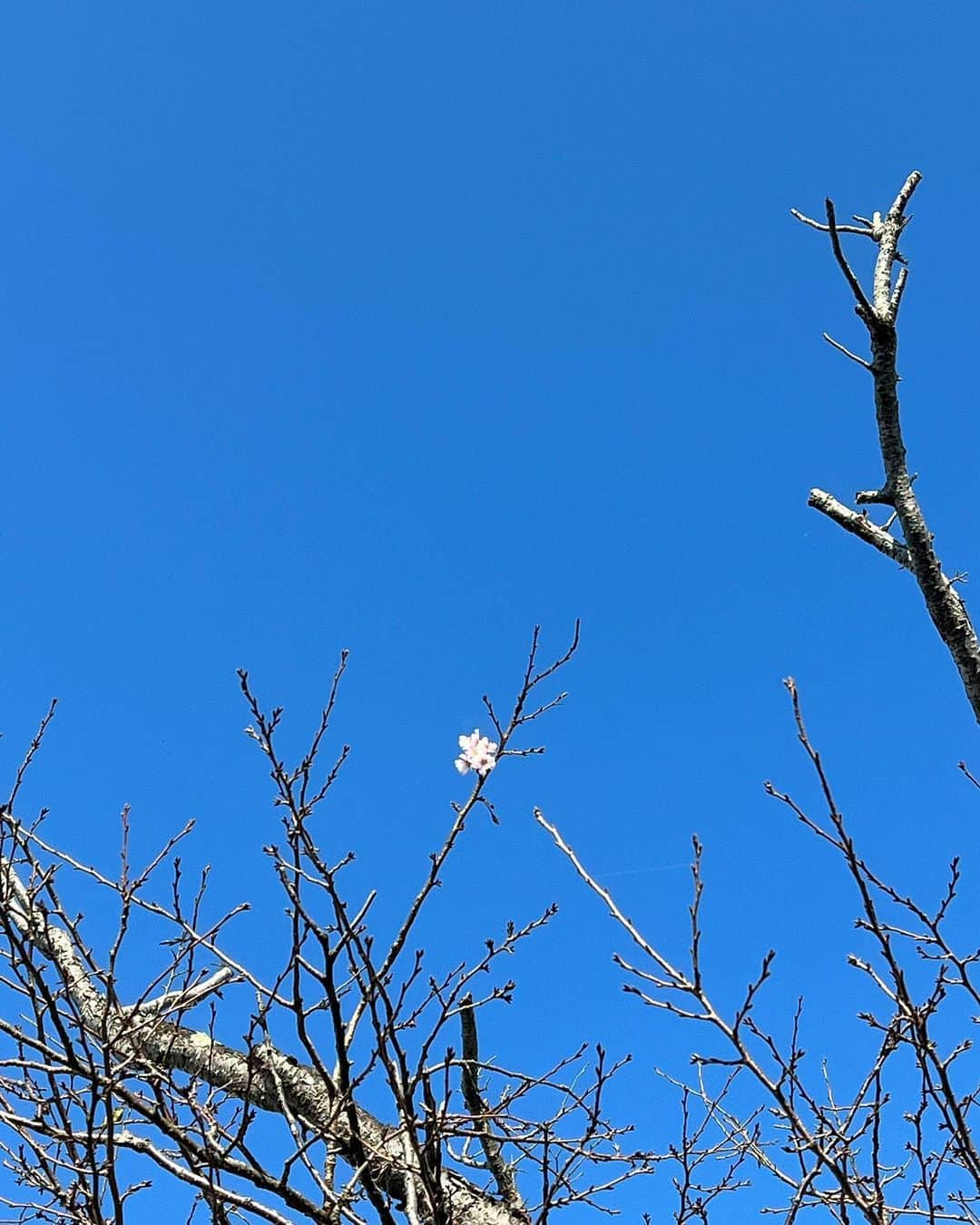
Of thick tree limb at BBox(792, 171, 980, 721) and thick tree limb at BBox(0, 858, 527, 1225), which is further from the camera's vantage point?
thick tree limb at BBox(792, 171, 980, 721)

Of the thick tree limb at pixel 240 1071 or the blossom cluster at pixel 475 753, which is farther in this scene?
the blossom cluster at pixel 475 753

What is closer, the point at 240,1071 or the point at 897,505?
the point at 897,505

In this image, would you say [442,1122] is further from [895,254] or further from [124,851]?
→ [895,254]

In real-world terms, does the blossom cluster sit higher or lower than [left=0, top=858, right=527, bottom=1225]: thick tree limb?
higher

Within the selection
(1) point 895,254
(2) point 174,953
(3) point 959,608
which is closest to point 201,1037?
(2) point 174,953

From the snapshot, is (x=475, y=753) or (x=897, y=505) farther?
(x=475, y=753)

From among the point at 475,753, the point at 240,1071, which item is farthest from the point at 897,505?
the point at 240,1071

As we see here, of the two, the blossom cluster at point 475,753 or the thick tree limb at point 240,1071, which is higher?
the blossom cluster at point 475,753

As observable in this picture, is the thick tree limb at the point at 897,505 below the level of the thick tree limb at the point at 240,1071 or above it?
above

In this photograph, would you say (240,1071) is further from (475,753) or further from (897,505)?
(897,505)

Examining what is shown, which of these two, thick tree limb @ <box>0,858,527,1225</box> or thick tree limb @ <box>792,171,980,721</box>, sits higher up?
thick tree limb @ <box>792,171,980,721</box>

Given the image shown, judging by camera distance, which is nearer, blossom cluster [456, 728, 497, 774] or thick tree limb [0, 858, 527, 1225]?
thick tree limb [0, 858, 527, 1225]

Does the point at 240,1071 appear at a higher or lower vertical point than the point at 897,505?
lower

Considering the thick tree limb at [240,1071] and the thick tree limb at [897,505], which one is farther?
the thick tree limb at [897,505]
